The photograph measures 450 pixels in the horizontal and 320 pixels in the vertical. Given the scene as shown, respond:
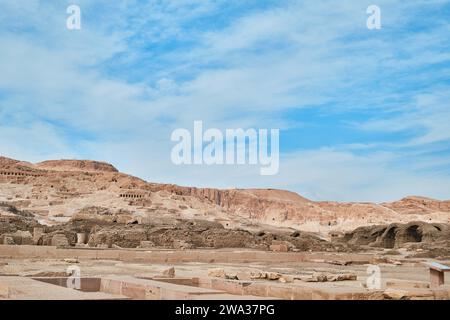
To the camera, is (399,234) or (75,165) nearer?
(399,234)

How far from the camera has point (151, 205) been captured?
68938 mm

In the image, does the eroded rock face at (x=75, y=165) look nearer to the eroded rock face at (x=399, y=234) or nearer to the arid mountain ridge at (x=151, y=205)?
the arid mountain ridge at (x=151, y=205)

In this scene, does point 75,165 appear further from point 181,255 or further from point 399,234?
point 181,255

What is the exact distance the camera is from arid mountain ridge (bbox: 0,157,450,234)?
59.7m

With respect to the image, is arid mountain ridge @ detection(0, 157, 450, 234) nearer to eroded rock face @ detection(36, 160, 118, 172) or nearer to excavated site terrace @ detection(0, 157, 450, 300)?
excavated site terrace @ detection(0, 157, 450, 300)

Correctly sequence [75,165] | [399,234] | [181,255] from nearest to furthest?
[181,255] → [399,234] → [75,165]

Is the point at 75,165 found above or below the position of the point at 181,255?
above

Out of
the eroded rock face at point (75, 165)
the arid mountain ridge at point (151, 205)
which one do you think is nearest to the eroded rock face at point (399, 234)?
the arid mountain ridge at point (151, 205)

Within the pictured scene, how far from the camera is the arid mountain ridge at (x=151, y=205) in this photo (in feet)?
196

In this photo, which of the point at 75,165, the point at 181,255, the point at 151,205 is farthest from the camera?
the point at 75,165

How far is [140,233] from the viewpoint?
2509cm

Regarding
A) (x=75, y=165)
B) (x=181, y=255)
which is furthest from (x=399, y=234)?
(x=75, y=165)

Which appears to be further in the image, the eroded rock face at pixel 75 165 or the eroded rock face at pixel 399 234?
the eroded rock face at pixel 75 165
